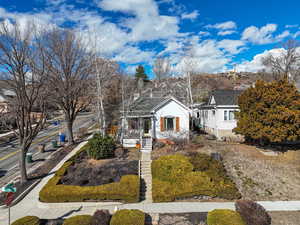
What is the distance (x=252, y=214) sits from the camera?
25.8 ft

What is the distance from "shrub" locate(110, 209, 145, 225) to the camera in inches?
291

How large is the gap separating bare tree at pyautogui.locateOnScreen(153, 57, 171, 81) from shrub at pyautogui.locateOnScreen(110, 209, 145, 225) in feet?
184

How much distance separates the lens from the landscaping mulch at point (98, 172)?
37.3 ft

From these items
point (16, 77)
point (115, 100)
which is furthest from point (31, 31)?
point (115, 100)

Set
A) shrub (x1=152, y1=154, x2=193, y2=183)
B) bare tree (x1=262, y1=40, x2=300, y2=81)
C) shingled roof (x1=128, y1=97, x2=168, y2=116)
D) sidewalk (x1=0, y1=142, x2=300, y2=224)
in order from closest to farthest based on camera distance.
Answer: sidewalk (x1=0, y1=142, x2=300, y2=224) < shrub (x1=152, y1=154, x2=193, y2=183) < shingled roof (x1=128, y1=97, x2=168, y2=116) < bare tree (x1=262, y1=40, x2=300, y2=81)

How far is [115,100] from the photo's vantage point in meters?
41.2

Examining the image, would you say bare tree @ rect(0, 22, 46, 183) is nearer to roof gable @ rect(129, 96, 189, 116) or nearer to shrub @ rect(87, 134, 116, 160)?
shrub @ rect(87, 134, 116, 160)

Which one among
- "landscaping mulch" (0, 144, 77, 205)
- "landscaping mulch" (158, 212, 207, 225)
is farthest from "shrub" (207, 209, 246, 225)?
"landscaping mulch" (0, 144, 77, 205)

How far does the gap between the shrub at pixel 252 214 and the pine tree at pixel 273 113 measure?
29.6ft

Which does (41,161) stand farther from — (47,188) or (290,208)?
(290,208)

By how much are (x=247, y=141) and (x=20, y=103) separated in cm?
2152

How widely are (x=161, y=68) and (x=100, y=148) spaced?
50.5 metres

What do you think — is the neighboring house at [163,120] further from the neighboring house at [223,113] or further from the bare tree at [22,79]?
the bare tree at [22,79]

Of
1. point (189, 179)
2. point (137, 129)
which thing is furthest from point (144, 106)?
point (189, 179)
